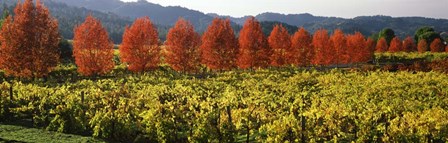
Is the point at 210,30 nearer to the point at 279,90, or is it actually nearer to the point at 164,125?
the point at 279,90

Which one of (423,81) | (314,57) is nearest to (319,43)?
(314,57)

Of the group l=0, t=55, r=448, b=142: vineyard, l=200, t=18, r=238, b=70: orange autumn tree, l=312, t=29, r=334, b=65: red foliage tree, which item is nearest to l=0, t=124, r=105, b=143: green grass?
l=0, t=55, r=448, b=142: vineyard

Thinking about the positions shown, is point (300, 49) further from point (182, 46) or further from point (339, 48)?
point (182, 46)

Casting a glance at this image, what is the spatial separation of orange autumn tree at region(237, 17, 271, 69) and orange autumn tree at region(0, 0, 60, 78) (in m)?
22.2

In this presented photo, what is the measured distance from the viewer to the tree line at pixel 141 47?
38250 mm

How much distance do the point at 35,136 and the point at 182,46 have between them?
2719 centimetres

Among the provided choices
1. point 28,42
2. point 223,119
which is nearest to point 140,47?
Answer: point 28,42

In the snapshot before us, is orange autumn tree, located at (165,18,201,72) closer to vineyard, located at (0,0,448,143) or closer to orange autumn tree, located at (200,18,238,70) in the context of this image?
vineyard, located at (0,0,448,143)

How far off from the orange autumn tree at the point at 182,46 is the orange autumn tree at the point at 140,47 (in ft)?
5.75

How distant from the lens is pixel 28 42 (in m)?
38.3

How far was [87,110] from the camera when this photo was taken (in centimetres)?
2255

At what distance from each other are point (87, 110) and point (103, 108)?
1.04 m

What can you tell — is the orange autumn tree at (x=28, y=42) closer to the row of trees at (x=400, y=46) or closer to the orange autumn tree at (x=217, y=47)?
the orange autumn tree at (x=217, y=47)

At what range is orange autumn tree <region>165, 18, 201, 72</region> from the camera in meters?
46.6
